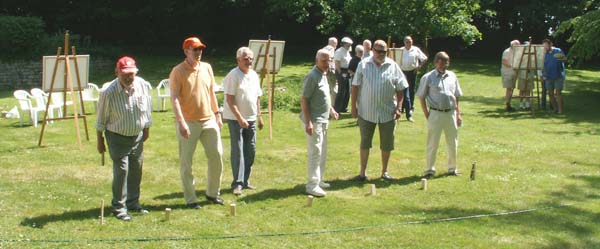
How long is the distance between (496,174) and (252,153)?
12.5ft

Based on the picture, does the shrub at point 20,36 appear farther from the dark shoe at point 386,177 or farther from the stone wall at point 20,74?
the dark shoe at point 386,177

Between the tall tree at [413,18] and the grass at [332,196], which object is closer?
the grass at [332,196]

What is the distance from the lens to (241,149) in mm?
9102

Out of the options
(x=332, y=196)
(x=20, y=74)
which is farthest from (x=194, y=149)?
(x=20, y=74)

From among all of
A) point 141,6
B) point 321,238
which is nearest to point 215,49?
point 141,6

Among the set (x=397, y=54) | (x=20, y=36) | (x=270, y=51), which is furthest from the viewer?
(x=20, y=36)

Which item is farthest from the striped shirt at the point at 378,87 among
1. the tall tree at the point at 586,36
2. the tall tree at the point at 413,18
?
the tall tree at the point at 413,18

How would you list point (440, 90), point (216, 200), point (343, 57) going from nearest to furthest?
point (216, 200)
point (440, 90)
point (343, 57)

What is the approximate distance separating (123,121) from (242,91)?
191 cm

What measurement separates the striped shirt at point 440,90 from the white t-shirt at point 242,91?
2574 mm

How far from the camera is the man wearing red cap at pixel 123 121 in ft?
24.5

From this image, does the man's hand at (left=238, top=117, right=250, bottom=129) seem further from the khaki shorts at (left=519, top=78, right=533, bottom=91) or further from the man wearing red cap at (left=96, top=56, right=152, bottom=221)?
the khaki shorts at (left=519, top=78, right=533, bottom=91)

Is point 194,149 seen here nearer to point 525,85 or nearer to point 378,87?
point 378,87

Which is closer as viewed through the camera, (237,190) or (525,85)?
(237,190)
